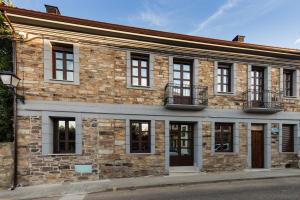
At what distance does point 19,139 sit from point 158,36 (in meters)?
6.90

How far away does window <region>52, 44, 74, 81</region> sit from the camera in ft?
29.4

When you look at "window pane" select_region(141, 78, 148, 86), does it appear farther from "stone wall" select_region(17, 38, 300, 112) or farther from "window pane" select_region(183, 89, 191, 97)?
"window pane" select_region(183, 89, 191, 97)

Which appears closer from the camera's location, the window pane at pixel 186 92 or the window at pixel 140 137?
the window at pixel 140 137

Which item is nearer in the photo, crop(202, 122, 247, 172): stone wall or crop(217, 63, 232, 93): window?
crop(202, 122, 247, 172): stone wall

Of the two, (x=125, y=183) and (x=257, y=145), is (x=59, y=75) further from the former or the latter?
(x=257, y=145)

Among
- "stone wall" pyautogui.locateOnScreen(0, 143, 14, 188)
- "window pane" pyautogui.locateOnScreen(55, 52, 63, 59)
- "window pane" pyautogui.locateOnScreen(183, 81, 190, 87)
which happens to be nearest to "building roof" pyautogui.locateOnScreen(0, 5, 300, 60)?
"window pane" pyautogui.locateOnScreen(55, 52, 63, 59)

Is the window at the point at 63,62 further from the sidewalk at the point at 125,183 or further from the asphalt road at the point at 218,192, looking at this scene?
the asphalt road at the point at 218,192

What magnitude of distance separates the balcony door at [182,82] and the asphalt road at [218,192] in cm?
383

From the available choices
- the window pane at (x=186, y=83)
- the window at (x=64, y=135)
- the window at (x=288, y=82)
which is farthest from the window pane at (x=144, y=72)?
the window at (x=288, y=82)

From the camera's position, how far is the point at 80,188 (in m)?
7.73

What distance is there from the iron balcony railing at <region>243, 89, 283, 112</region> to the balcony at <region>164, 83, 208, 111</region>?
2.25m

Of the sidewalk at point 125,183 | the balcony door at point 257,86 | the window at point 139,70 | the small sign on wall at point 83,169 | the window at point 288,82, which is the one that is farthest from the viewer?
the window at point 288,82

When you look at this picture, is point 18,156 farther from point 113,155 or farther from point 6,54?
point 6,54

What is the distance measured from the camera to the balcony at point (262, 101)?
10891mm
